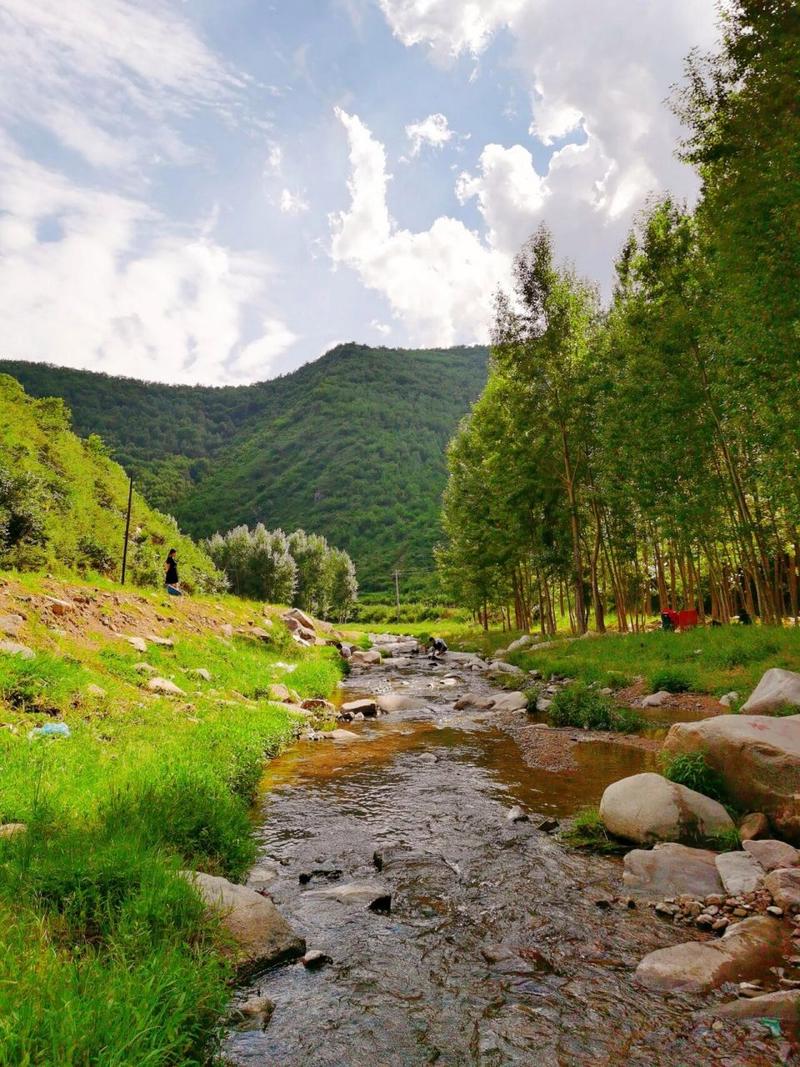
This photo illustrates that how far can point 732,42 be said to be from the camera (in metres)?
17.1

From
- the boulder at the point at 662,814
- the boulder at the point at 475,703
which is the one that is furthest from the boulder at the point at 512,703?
the boulder at the point at 662,814

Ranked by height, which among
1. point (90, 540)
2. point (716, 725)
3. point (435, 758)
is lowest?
point (435, 758)

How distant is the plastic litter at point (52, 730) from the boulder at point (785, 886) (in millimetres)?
11808

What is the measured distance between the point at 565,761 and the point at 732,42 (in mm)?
21589

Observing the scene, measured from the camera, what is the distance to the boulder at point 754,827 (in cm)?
827

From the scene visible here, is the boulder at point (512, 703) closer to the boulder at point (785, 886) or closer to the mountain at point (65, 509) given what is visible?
the boulder at point (785, 886)

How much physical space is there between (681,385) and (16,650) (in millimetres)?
26602

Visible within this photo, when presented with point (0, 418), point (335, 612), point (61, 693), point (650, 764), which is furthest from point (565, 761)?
point (335, 612)

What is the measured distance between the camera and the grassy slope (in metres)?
3.95

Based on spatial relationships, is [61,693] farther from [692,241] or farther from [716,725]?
[692,241]

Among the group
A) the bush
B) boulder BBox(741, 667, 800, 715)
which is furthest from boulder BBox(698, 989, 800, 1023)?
the bush

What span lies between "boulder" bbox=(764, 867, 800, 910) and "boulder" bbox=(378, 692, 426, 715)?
16.0 metres

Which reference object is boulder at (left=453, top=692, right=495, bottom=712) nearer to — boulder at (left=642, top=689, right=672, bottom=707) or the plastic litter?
boulder at (left=642, top=689, right=672, bottom=707)

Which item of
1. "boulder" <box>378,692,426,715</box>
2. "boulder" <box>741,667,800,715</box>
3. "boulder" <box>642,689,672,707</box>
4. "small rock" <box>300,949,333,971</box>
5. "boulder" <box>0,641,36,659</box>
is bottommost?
"boulder" <box>378,692,426,715</box>
